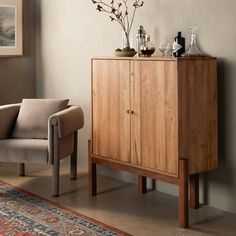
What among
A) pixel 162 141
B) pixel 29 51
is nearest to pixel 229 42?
pixel 162 141

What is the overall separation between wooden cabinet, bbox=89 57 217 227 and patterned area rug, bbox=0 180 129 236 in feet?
1.77

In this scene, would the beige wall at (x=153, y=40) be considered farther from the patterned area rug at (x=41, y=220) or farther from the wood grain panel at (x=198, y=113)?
the patterned area rug at (x=41, y=220)

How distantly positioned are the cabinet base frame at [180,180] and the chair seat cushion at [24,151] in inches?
15.7

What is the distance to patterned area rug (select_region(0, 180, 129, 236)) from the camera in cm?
338

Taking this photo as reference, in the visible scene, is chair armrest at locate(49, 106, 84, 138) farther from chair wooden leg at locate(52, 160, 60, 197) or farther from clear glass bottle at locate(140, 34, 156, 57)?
clear glass bottle at locate(140, 34, 156, 57)

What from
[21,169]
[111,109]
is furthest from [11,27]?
[111,109]

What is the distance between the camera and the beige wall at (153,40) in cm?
371

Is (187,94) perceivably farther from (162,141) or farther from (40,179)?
(40,179)

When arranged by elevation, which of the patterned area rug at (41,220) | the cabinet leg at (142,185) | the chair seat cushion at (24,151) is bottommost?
the patterned area rug at (41,220)

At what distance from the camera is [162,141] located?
142 inches

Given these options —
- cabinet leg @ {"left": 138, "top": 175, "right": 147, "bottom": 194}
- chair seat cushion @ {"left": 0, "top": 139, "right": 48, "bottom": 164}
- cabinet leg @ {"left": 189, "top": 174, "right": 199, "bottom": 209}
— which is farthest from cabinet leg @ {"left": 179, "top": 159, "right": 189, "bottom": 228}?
chair seat cushion @ {"left": 0, "top": 139, "right": 48, "bottom": 164}

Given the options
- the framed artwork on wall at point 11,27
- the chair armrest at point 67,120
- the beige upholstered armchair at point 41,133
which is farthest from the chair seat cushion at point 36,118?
the framed artwork on wall at point 11,27

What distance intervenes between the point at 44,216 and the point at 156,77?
51.2 inches

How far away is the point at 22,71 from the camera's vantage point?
5648 millimetres
